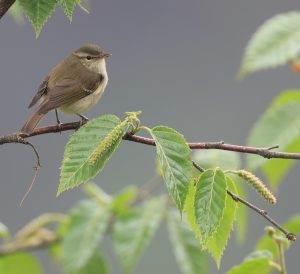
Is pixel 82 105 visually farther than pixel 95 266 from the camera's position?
Yes

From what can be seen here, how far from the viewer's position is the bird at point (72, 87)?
4.54 metres

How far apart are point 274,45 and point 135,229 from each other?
50.0 inches

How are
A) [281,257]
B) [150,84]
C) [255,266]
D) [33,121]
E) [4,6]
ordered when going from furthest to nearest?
[150,84] → [33,121] → [255,266] → [281,257] → [4,6]

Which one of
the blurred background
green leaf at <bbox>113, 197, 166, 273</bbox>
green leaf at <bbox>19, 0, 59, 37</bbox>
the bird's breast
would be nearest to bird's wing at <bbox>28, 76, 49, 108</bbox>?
the bird's breast

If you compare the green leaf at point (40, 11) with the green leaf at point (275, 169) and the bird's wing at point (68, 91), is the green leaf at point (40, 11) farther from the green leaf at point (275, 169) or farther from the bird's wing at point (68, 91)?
the green leaf at point (275, 169)

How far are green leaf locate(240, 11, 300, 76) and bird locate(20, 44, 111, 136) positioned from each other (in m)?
0.94

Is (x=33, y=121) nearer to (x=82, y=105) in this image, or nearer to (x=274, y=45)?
(x=82, y=105)

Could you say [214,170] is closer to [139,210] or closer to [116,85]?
[139,210]

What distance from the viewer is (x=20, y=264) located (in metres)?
4.54

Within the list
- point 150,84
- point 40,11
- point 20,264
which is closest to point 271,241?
point 20,264

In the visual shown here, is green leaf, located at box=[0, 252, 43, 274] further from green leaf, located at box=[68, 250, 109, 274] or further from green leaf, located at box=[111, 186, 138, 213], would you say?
green leaf, located at box=[111, 186, 138, 213]

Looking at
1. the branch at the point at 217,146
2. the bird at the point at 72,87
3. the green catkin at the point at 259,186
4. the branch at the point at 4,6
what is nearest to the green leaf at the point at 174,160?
the branch at the point at 217,146

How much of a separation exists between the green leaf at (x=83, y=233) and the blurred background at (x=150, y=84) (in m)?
20.4

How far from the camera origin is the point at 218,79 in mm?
53719
